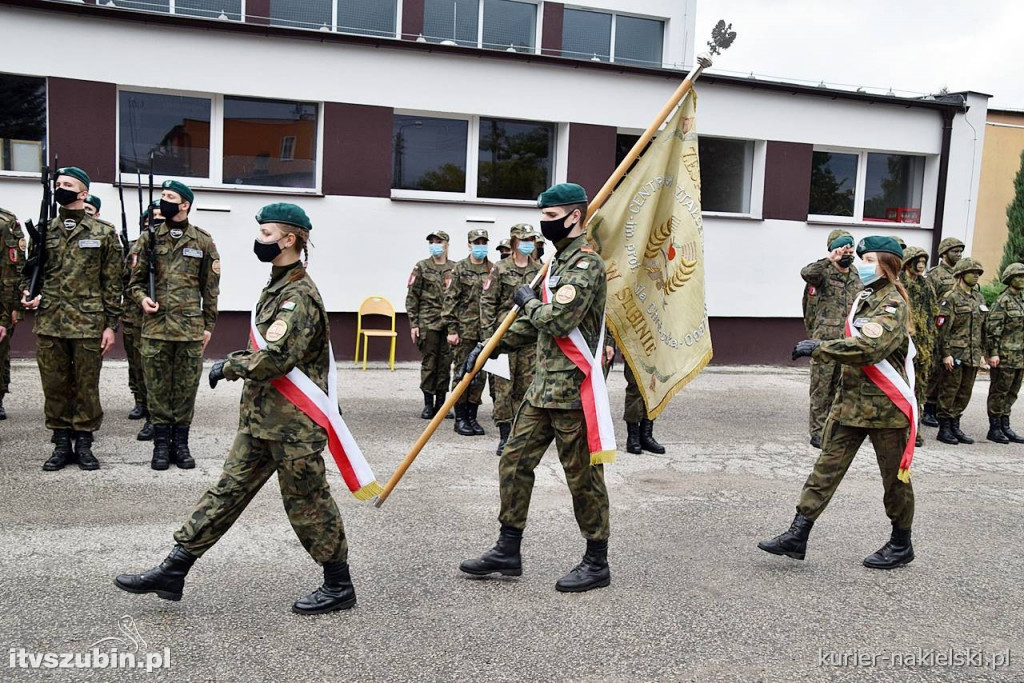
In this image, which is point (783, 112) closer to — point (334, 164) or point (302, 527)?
point (334, 164)

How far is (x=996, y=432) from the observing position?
34.4 feet

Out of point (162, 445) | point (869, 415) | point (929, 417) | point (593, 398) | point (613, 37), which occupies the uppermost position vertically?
point (613, 37)

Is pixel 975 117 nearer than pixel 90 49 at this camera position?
No

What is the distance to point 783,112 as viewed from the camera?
15.7 meters

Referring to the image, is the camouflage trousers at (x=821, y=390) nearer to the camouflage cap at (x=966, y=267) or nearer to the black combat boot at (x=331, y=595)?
the camouflage cap at (x=966, y=267)

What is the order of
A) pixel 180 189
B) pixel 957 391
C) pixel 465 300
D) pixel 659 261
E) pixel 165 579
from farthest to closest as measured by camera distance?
pixel 957 391 → pixel 465 300 → pixel 180 189 → pixel 659 261 → pixel 165 579

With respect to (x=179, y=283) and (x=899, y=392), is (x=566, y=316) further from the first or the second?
(x=179, y=283)

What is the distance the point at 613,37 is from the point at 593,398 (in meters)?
13.7

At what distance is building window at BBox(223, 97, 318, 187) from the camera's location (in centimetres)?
1310

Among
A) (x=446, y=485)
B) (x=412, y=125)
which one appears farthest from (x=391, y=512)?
(x=412, y=125)

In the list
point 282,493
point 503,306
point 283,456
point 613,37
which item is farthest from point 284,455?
point 613,37

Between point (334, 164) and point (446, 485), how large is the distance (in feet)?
24.6

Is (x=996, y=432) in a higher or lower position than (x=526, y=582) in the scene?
lower

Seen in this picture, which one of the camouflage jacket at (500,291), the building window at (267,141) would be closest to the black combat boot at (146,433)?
the camouflage jacket at (500,291)
